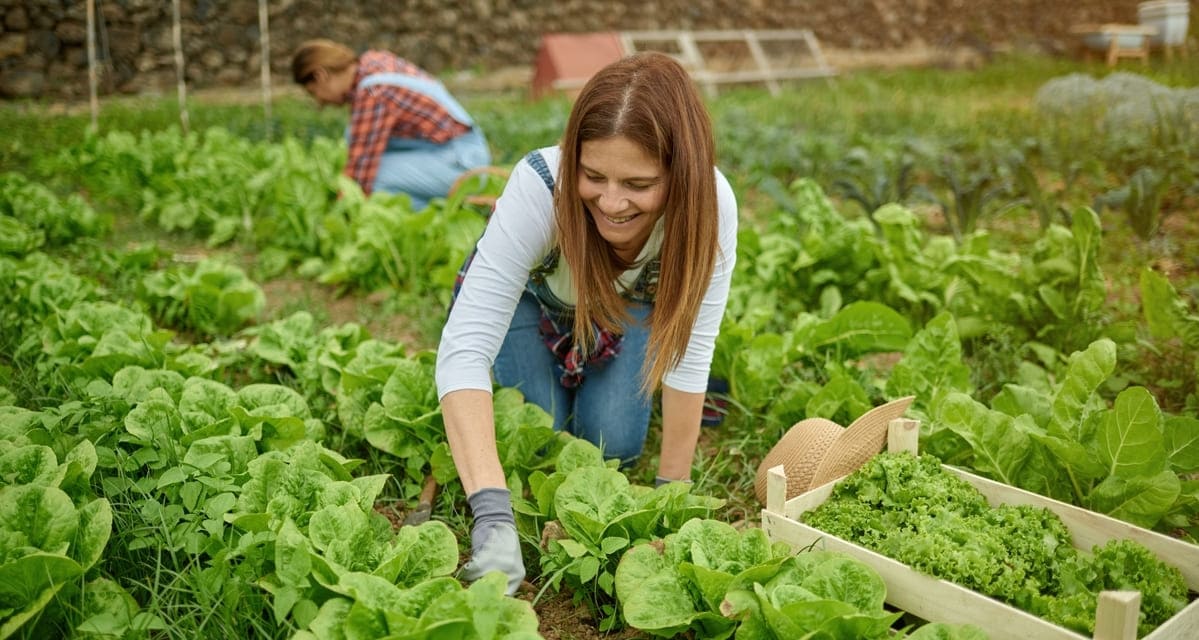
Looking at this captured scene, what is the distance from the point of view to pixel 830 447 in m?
2.14

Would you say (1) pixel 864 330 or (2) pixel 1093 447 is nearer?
(2) pixel 1093 447

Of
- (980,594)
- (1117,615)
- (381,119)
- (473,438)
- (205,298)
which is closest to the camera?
(1117,615)

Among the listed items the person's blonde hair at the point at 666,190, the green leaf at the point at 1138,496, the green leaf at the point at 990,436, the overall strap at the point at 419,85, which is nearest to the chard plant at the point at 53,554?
the person's blonde hair at the point at 666,190

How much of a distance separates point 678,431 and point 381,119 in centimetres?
317

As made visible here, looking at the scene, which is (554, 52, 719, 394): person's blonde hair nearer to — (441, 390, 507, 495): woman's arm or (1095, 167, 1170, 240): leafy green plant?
(441, 390, 507, 495): woman's arm

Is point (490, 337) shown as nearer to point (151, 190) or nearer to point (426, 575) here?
point (426, 575)

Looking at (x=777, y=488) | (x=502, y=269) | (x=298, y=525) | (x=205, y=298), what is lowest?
(x=205, y=298)

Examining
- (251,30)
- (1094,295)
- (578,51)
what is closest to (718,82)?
(578,51)

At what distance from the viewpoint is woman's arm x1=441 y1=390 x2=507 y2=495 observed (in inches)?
76.1

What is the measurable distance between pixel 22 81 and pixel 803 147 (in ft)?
22.4

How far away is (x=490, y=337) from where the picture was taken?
6.97 feet

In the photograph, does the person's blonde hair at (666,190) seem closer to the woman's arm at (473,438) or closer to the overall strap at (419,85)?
the woman's arm at (473,438)

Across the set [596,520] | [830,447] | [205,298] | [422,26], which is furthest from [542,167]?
[422,26]

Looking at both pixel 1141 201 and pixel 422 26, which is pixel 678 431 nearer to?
pixel 1141 201
